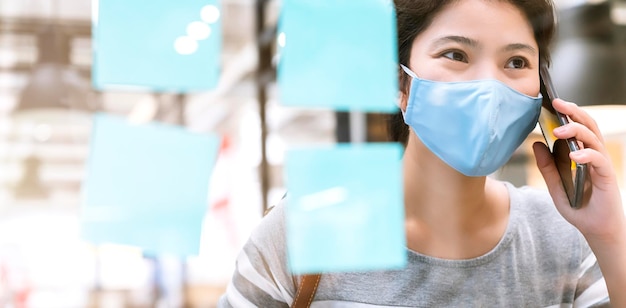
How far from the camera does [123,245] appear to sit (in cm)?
96

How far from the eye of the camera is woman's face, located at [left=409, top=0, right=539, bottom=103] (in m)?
0.98

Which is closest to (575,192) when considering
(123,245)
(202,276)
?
(123,245)

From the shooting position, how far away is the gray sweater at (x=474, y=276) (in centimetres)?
103

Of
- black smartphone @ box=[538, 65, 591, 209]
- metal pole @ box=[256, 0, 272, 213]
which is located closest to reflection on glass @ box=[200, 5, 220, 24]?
black smartphone @ box=[538, 65, 591, 209]

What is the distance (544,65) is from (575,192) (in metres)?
0.20

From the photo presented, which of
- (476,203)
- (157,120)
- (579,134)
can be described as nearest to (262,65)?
(157,120)

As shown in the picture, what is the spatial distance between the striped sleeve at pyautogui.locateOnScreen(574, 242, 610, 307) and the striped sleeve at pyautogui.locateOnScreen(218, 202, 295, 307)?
1.60 ft

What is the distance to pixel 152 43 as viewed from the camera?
36.8 inches

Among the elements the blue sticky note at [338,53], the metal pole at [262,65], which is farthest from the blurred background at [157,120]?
the blue sticky note at [338,53]

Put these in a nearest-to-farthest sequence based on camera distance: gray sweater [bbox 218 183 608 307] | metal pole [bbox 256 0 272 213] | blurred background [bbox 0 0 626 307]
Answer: gray sweater [bbox 218 183 608 307]
blurred background [bbox 0 0 626 307]
metal pole [bbox 256 0 272 213]

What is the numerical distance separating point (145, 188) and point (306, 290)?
0.28 meters

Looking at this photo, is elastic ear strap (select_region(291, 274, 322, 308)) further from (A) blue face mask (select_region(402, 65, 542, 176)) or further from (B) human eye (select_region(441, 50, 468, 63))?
(B) human eye (select_region(441, 50, 468, 63))

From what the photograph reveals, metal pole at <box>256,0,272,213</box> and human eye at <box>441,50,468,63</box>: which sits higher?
human eye at <box>441,50,468,63</box>

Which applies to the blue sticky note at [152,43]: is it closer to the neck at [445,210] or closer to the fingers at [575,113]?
the neck at [445,210]
